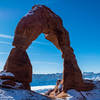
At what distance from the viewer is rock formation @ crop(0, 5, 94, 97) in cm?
1201

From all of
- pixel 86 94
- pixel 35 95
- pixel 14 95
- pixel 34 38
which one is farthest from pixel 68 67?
pixel 14 95

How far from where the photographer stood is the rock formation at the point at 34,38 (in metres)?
12.0

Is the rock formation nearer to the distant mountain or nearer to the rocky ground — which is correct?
the rocky ground

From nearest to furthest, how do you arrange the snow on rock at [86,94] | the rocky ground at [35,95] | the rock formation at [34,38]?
1. the rocky ground at [35,95]
2. the rock formation at [34,38]
3. the snow on rock at [86,94]

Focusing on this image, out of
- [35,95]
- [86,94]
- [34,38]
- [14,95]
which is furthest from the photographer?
[34,38]

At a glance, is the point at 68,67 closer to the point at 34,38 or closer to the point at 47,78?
the point at 34,38

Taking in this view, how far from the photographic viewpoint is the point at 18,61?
477 inches

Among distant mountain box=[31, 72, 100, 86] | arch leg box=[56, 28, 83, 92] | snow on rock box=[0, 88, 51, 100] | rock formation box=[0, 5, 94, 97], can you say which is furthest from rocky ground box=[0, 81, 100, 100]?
distant mountain box=[31, 72, 100, 86]

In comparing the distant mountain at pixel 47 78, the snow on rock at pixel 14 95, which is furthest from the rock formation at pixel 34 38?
the distant mountain at pixel 47 78

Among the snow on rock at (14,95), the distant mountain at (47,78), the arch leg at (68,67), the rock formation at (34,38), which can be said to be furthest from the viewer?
the distant mountain at (47,78)

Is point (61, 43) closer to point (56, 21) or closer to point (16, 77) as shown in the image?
point (56, 21)

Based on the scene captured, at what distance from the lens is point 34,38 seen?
14.5 m

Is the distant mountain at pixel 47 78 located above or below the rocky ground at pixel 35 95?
below

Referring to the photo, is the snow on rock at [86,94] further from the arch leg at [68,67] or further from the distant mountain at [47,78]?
the distant mountain at [47,78]
